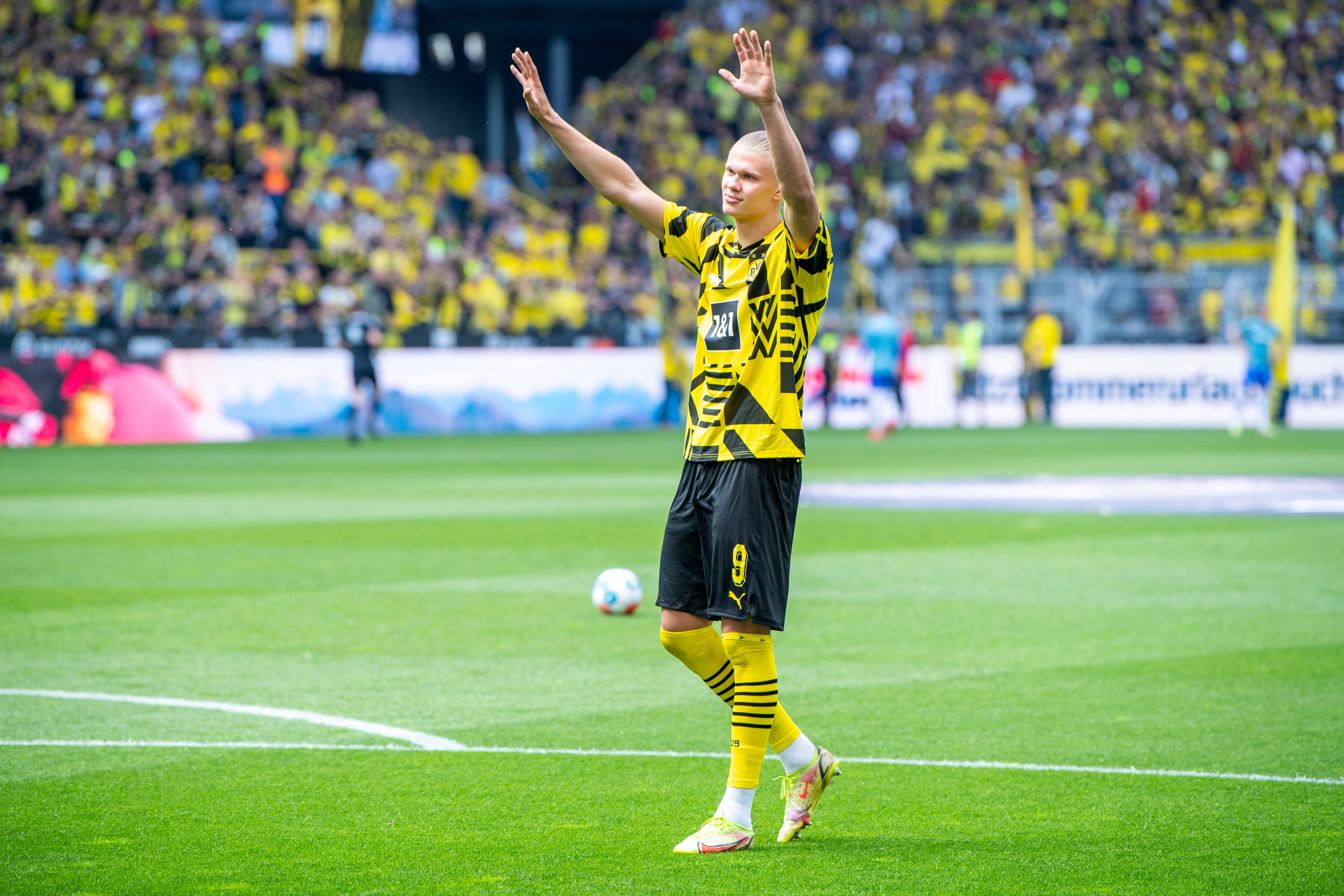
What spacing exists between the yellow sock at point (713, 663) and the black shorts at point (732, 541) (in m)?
0.07

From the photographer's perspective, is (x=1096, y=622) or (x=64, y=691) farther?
(x=1096, y=622)

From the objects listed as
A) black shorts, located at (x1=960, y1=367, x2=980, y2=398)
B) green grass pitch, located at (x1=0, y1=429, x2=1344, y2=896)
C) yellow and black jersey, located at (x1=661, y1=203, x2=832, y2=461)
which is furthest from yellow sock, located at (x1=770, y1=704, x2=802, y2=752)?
black shorts, located at (x1=960, y1=367, x2=980, y2=398)

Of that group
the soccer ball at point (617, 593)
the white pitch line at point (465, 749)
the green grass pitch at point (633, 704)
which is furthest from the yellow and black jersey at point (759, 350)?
the soccer ball at point (617, 593)

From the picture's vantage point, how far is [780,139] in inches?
175

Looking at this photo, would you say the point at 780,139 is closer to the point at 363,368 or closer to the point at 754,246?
the point at 754,246

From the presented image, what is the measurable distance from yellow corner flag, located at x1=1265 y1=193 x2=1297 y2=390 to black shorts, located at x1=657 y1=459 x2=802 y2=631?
90.0ft

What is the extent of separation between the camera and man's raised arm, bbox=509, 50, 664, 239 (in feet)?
16.9

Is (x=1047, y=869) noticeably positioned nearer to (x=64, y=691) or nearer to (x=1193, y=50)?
(x=64, y=691)

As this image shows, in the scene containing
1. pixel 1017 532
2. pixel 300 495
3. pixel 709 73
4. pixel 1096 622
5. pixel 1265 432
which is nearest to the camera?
pixel 1096 622

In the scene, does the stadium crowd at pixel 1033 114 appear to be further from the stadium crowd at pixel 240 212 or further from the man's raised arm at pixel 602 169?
the man's raised arm at pixel 602 169

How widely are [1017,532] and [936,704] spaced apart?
7.16 meters

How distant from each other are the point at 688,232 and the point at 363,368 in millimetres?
22418

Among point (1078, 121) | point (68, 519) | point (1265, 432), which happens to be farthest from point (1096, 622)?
point (1078, 121)

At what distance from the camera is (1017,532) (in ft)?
45.8
